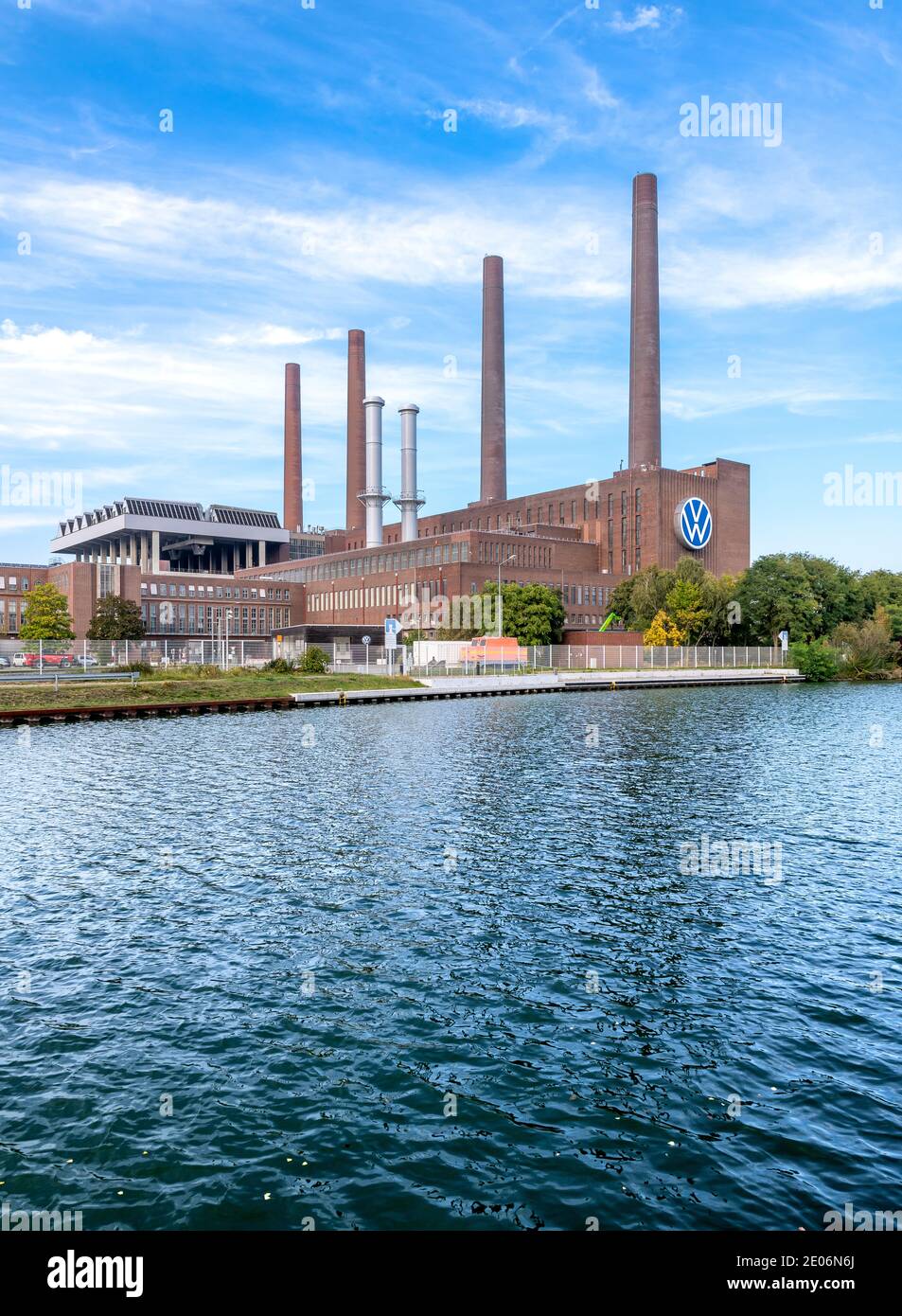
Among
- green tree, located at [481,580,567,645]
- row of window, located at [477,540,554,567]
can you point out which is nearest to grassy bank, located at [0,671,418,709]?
green tree, located at [481,580,567,645]

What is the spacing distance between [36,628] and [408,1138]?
364 ft

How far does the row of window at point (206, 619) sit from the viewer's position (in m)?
143

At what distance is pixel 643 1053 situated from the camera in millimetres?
10320

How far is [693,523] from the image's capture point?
13812 cm

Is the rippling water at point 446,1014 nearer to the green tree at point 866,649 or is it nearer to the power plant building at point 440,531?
the green tree at point 866,649

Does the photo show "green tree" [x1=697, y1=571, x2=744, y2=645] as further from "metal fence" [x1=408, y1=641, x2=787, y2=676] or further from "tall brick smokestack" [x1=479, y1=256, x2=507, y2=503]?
"tall brick smokestack" [x1=479, y1=256, x2=507, y2=503]

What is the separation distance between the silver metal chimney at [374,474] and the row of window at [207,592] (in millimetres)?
19615

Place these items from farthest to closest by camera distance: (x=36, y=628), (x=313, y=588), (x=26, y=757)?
(x=313, y=588)
(x=36, y=628)
(x=26, y=757)

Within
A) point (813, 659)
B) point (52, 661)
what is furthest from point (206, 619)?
point (813, 659)

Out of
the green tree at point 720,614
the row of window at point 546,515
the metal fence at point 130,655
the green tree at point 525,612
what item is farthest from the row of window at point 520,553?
the metal fence at point 130,655

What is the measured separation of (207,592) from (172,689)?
288ft

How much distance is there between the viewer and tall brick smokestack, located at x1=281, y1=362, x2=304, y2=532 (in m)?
159
